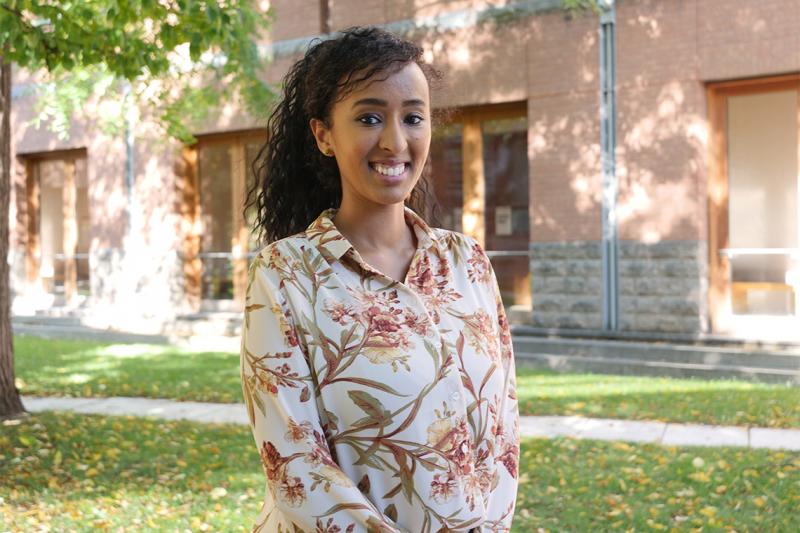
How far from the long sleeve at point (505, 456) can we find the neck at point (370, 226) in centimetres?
29

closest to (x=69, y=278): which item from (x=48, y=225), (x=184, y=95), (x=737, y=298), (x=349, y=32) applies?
(x=48, y=225)

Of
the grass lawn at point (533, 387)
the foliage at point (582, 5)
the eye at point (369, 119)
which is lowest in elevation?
the grass lawn at point (533, 387)

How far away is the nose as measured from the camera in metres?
1.89

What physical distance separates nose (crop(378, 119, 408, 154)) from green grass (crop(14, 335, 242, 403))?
679 cm

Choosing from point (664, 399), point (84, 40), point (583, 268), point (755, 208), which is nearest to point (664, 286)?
point (583, 268)

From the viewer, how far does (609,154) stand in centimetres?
1115

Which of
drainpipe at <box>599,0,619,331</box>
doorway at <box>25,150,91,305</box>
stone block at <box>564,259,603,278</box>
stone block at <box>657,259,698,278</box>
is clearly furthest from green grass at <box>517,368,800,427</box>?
doorway at <box>25,150,91,305</box>

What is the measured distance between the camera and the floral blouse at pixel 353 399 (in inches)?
67.1

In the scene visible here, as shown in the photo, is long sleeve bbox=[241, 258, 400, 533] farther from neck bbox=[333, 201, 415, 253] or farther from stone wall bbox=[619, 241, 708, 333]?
stone wall bbox=[619, 241, 708, 333]

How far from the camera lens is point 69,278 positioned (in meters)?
17.4

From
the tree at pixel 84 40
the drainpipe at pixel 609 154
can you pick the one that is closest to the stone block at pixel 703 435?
the tree at pixel 84 40

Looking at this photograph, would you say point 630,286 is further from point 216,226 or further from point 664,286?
point 216,226

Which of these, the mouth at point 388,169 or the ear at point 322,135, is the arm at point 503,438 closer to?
the mouth at point 388,169

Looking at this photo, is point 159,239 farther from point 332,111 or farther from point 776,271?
point 332,111
